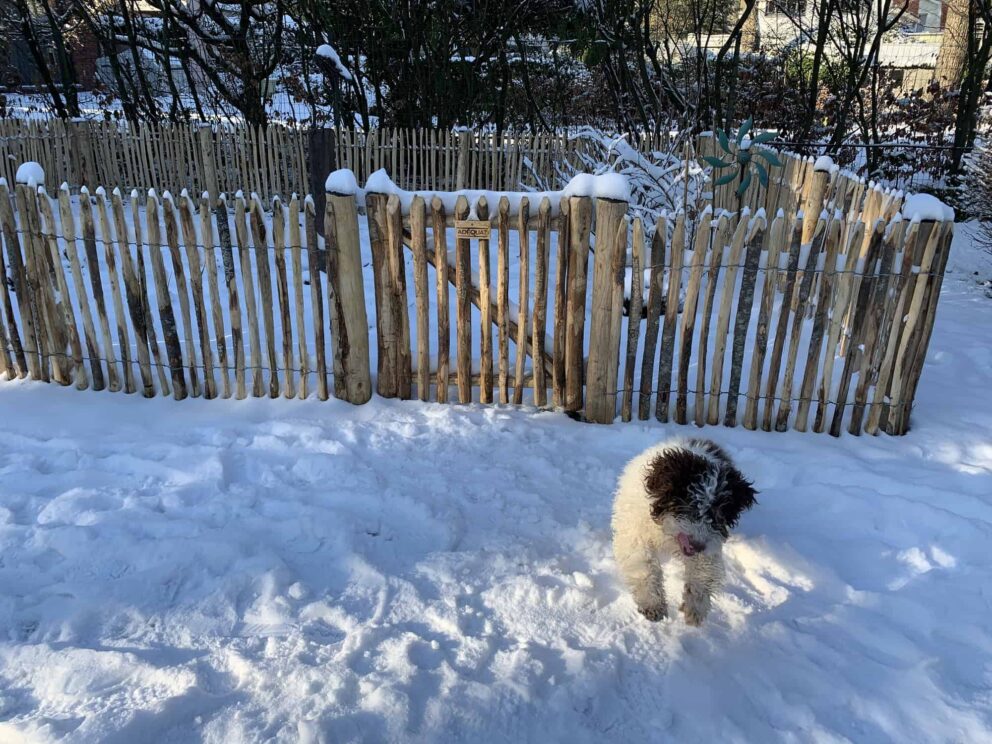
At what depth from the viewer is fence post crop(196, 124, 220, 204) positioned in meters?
11.6

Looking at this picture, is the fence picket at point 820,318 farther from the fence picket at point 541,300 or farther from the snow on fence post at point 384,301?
the snow on fence post at point 384,301

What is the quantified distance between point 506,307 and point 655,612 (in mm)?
2156

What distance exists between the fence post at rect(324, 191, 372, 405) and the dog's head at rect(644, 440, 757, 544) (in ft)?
7.80

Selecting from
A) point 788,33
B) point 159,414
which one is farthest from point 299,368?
point 788,33

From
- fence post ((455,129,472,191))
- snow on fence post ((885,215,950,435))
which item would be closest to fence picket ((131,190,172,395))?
snow on fence post ((885,215,950,435))

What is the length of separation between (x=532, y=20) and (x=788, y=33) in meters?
8.37

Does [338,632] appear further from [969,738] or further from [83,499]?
[969,738]

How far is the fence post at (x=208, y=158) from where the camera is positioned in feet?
37.9

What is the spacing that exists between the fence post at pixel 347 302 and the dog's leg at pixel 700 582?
2496 mm

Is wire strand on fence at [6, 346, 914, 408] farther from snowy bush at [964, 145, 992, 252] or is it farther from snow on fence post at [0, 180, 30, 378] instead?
snowy bush at [964, 145, 992, 252]

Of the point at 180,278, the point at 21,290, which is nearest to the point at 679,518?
the point at 180,278

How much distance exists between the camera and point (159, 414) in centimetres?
436

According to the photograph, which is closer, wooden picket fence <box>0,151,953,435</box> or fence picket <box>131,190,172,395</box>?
wooden picket fence <box>0,151,953,435</box>

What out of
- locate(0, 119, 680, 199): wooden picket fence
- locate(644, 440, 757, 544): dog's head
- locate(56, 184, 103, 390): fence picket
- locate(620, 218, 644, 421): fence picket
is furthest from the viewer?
locate(0, 119, 680, 199): wooden picket fence
